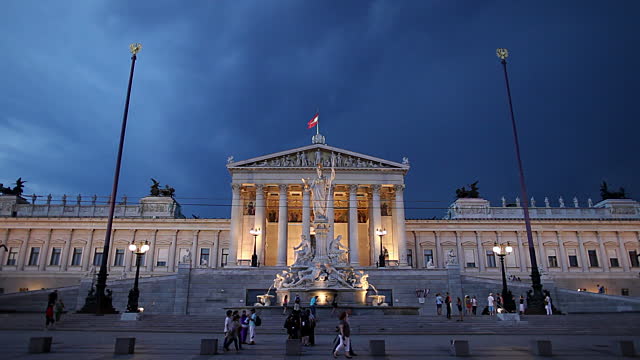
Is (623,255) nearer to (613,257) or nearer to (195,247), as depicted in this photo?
(613,257)

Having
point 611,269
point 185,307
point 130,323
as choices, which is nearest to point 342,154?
point 185,307

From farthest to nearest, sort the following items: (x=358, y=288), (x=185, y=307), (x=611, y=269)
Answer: (x=611, y=269) → (x=185, y=307) → (x=358, y=288)

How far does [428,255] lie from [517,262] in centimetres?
1154

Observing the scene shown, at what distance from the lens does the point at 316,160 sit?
53125 mm

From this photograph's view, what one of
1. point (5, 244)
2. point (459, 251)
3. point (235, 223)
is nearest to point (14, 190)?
point (5, 244)

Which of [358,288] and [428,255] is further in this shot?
[428,255]

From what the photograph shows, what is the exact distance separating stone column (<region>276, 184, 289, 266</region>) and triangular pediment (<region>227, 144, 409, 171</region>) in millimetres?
2953

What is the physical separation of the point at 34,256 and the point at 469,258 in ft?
191

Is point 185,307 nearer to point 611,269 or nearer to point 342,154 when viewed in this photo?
point 342,154

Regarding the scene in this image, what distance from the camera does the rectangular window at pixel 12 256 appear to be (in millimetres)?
59938

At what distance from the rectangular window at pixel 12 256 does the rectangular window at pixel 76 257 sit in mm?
7599

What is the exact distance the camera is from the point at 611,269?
58.9m

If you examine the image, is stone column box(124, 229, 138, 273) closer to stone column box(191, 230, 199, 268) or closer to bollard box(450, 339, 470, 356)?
stone column box(191, 230, 199, 268)

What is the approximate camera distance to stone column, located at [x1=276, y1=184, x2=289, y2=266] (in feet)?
162
